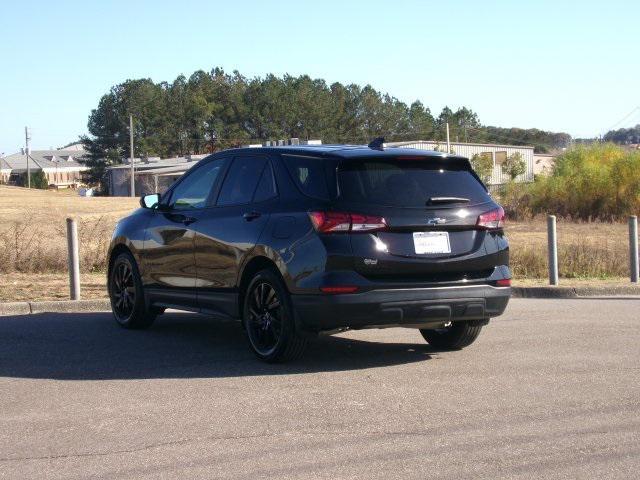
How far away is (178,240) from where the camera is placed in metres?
10.3

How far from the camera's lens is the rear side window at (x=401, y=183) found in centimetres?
852

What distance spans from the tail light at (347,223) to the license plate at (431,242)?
31cm

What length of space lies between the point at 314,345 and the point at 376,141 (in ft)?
6.84

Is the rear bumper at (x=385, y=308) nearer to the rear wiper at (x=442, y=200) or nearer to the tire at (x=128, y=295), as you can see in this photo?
the rear wiper at (x=442, y=200)

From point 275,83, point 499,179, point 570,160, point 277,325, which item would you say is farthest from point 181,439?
point 275,83

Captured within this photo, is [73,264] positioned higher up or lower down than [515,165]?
lower down

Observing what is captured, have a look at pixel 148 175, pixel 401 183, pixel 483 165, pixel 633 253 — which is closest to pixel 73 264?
pixel 401 183

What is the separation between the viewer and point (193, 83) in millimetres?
113312

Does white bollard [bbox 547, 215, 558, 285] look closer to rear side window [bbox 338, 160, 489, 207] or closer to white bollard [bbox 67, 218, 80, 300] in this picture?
rear side window [bbox 338, 160, 489, 207]

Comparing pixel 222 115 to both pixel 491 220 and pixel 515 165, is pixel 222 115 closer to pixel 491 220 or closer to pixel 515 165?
pixel 515 165

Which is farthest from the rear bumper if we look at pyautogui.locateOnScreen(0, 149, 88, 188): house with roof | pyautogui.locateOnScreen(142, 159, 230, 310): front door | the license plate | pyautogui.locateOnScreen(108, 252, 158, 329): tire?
pyautogui.locateOnScreen(0, 149, 88, 188): house with roof

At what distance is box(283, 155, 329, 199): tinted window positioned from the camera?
8609 millimetres

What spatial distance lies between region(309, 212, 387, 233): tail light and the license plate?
0.31 m

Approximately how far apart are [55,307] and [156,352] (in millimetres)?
3701
